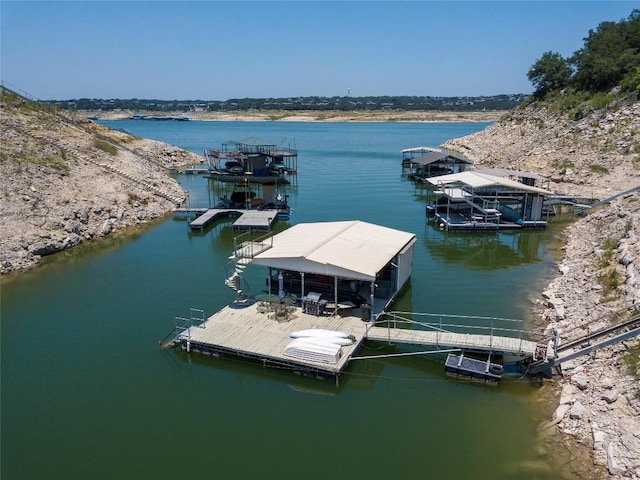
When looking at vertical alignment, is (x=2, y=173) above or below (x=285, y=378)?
above

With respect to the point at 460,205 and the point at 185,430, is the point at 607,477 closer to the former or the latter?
the point at 185,430

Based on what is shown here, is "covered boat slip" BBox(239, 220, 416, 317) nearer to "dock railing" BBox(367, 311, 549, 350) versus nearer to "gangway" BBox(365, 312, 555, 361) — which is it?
"dock railing" BBox(367, 311, 549, 350)

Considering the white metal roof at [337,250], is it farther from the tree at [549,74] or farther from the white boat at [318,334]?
the tree at [549,74]

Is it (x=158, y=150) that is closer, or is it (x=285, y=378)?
(x=285, y=378)

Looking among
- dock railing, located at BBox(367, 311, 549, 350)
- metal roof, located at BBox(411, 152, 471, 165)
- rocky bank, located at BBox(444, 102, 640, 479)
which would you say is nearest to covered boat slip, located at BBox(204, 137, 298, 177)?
metal roof, located at BBox(411, 152, 471, 165)

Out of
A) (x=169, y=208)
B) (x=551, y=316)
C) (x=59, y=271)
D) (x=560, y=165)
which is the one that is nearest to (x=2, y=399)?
(x=59, y=271)
